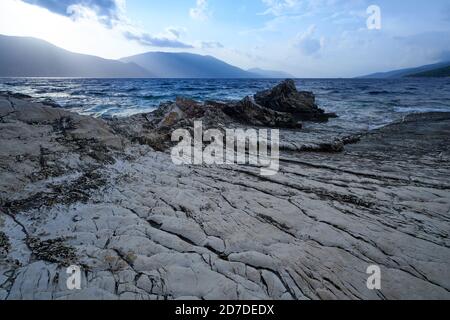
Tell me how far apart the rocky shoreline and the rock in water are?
8.34 meters

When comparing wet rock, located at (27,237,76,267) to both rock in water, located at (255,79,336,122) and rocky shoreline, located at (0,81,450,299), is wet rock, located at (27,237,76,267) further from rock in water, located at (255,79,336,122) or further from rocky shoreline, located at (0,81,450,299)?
rock in water, located at (255,79,336,122)

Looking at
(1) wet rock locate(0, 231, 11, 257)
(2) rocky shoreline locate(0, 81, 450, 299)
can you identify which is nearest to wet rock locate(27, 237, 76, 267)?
(2) rocky shoreline locate(0, 81, 450, 299)

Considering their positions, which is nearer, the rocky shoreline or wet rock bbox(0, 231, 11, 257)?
the rocky shoreline

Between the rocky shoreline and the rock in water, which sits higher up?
the rock in water

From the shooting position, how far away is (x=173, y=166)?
5754 millimetres

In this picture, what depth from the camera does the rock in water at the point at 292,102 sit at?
48.8 feet

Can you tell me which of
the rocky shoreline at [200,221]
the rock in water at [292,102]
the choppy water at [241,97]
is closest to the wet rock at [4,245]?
the rocky shoreline at [200,221]

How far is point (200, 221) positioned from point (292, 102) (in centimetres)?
1347

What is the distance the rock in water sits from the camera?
48.8ft

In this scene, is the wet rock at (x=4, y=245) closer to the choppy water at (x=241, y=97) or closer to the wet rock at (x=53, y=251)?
the wet rock at (x=53, y=251)

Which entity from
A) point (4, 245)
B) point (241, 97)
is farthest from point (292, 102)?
point (4, 245)

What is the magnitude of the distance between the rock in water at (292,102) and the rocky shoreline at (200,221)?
27.4 feet

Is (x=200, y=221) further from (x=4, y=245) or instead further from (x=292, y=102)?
(x=292, y=102)
